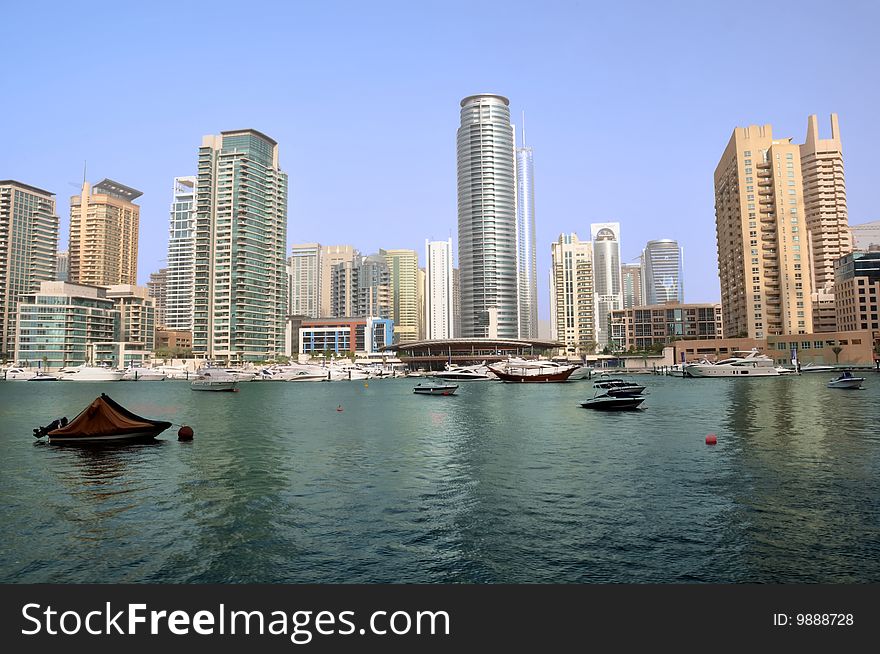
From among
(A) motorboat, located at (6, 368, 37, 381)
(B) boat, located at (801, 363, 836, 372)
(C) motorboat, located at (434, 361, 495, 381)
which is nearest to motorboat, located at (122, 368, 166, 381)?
(A) motorboat, located at (6, 368, 37, 381)

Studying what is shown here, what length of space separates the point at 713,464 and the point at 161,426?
37.7 metres

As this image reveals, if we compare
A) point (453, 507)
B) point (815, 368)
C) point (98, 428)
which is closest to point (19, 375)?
point (98, 428)

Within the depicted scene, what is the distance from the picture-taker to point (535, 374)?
516ft

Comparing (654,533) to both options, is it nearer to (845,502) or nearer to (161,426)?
(845,502)

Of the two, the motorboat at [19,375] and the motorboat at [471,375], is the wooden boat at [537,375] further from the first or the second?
the motorboat at [19,375]

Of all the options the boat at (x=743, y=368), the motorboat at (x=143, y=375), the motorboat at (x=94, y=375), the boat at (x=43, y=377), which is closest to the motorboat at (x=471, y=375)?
the boat at (x=743, y=368)

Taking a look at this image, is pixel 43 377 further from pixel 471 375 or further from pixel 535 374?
pixel 535 374

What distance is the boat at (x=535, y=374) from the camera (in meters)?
156

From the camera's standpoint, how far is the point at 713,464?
3306cm

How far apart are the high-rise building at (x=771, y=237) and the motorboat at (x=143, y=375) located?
194 metres

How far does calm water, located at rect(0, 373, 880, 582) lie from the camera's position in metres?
17.2

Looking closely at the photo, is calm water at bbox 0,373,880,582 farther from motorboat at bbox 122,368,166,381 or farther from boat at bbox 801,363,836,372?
motorboat at bbox 122,368,166,381

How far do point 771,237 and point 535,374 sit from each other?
323 ft

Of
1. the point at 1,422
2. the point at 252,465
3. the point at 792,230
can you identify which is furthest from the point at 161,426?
the point at 792,230
